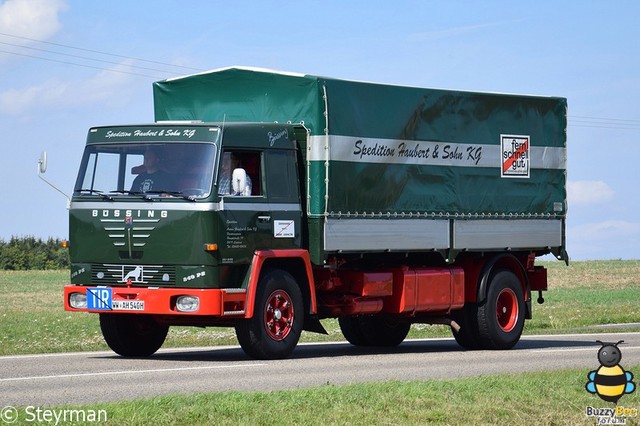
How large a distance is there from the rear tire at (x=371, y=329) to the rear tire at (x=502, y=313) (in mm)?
1565

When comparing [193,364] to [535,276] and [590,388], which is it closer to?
[590,388]

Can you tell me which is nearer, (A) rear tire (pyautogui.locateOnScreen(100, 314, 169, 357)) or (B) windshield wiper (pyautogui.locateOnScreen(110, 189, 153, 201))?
(B) windshield wiper (pyautogui.locateOnScreen(110, 189, 153, 201))

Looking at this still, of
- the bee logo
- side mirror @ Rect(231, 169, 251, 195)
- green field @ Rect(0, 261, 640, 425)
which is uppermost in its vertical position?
side mirror @ Rect(231, 169, 251, 195)

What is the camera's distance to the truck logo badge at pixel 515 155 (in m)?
21.8

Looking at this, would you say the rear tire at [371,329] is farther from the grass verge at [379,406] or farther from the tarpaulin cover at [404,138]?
the grass verge at [379,406]

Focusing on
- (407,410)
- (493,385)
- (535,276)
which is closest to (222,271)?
(493,385)

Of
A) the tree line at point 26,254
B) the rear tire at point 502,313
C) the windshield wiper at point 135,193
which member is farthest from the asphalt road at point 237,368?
the tree line at point 26,254

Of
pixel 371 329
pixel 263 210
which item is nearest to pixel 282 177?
pixel 263 210

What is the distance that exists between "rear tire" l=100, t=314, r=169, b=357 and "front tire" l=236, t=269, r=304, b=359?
165 centimetres

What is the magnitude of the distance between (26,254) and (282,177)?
231 ft

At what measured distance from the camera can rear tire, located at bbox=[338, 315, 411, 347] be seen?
22.0 meters

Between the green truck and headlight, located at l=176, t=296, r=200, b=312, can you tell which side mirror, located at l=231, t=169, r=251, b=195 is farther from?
headlight, located at l=176, t=296, r=200, b=312

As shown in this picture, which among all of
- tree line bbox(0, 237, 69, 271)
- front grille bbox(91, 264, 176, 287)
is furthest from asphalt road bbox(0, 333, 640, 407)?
tree line bbox(0, 237, 69, 271)

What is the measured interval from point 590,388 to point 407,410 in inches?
71.3
